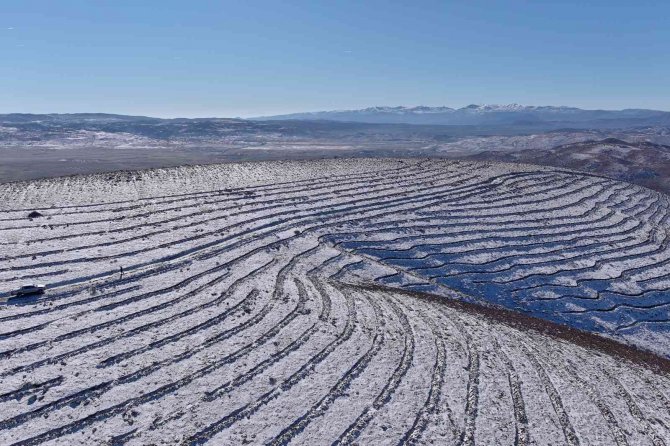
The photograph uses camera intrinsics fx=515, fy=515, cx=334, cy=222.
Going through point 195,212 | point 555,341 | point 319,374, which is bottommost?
point 555,341

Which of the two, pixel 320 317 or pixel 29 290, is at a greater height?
pixel 29 290

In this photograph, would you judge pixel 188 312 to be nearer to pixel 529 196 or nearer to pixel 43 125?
pixel 529 196

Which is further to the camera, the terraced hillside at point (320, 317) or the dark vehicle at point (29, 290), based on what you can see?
the dark vehicle at point (29, 290)

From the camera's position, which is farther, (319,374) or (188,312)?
(188,312)

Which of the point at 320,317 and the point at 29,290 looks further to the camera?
the point at 320,317

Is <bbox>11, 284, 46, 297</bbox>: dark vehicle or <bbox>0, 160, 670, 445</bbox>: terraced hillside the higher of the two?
<bbox>11, 284, 46, 297</bbox>: dark vehicle

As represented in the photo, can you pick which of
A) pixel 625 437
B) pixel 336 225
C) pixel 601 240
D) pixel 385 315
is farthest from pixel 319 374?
pixel 601 240

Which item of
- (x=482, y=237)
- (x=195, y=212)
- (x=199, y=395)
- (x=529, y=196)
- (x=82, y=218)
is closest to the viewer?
(x=199, y=395)

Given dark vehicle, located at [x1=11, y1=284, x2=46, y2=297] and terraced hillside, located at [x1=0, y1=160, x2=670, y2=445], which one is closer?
terraced hillside, located at [x1=0, y1=160, x2=670, y2=445]
